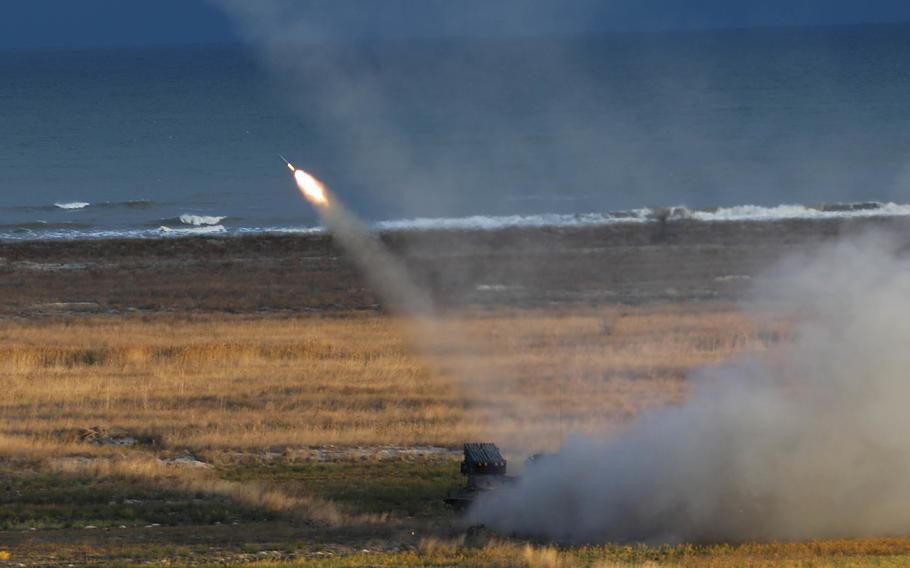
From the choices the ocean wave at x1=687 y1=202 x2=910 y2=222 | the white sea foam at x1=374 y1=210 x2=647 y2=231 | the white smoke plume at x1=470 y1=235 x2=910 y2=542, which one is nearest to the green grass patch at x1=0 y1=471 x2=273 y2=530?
the white smoke plume at x1=470 y1=235 x2=910 y2=542

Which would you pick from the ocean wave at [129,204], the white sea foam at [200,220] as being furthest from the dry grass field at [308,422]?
the ocean wave at [129,204]

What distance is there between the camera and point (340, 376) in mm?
30281

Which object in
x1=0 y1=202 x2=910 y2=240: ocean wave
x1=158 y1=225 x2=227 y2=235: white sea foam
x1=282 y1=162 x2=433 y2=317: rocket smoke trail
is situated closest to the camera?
x1=282 y1=162 x2=433 y2=317: rocket smoke trail

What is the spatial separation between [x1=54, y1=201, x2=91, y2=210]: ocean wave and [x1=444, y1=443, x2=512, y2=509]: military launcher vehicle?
158 ft

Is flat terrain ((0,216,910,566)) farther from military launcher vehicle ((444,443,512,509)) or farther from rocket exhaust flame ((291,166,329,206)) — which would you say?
rocket exhaust flame ((291,166,329,206))

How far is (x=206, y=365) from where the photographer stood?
31.4m

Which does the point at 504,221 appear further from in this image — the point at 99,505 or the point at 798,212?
the point at 99,505

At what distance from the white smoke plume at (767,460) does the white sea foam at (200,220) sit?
40128 millimetres

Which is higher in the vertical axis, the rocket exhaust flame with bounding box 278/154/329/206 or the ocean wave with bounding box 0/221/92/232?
the ocean wave with bounding box 0/221/92/232

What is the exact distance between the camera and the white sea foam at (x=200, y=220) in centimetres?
6050

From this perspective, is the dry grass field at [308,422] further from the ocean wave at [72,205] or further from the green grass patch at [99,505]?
the ocean wave at [72,205]

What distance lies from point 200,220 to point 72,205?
924cm

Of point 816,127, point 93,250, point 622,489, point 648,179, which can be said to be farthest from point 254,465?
point 816,127

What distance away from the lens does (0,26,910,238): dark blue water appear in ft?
209
